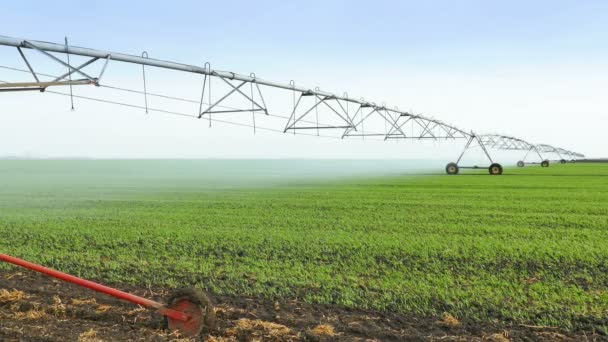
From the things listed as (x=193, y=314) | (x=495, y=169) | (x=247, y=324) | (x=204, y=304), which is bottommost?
(x=247, y=324)

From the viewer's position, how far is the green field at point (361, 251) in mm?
6137

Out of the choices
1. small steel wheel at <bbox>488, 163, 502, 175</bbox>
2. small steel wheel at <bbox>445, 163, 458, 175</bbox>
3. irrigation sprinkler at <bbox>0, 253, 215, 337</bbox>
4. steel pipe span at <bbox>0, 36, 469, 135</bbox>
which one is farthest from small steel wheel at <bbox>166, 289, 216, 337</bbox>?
small steel wheel at <bbox>488, 163, 502, 175</bbox>

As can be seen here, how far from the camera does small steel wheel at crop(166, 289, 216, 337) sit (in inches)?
201

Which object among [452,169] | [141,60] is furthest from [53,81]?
[452,169]

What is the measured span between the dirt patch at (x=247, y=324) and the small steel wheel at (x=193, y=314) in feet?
0.30

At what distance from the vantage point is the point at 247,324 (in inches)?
209

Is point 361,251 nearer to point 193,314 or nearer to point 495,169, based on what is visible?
point 193,314

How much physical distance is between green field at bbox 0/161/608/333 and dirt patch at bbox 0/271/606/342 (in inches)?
10.6

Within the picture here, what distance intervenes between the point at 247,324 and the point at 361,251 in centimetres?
361

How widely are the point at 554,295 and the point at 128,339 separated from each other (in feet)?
15.8

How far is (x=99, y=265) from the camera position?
26.2 ft

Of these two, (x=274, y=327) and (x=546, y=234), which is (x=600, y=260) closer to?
(x=546, y=234)

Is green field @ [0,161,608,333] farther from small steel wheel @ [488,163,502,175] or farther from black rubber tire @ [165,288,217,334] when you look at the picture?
small steel wheel @ [488,163,502,175]

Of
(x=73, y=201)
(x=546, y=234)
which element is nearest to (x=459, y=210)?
(x=546, y=234)
